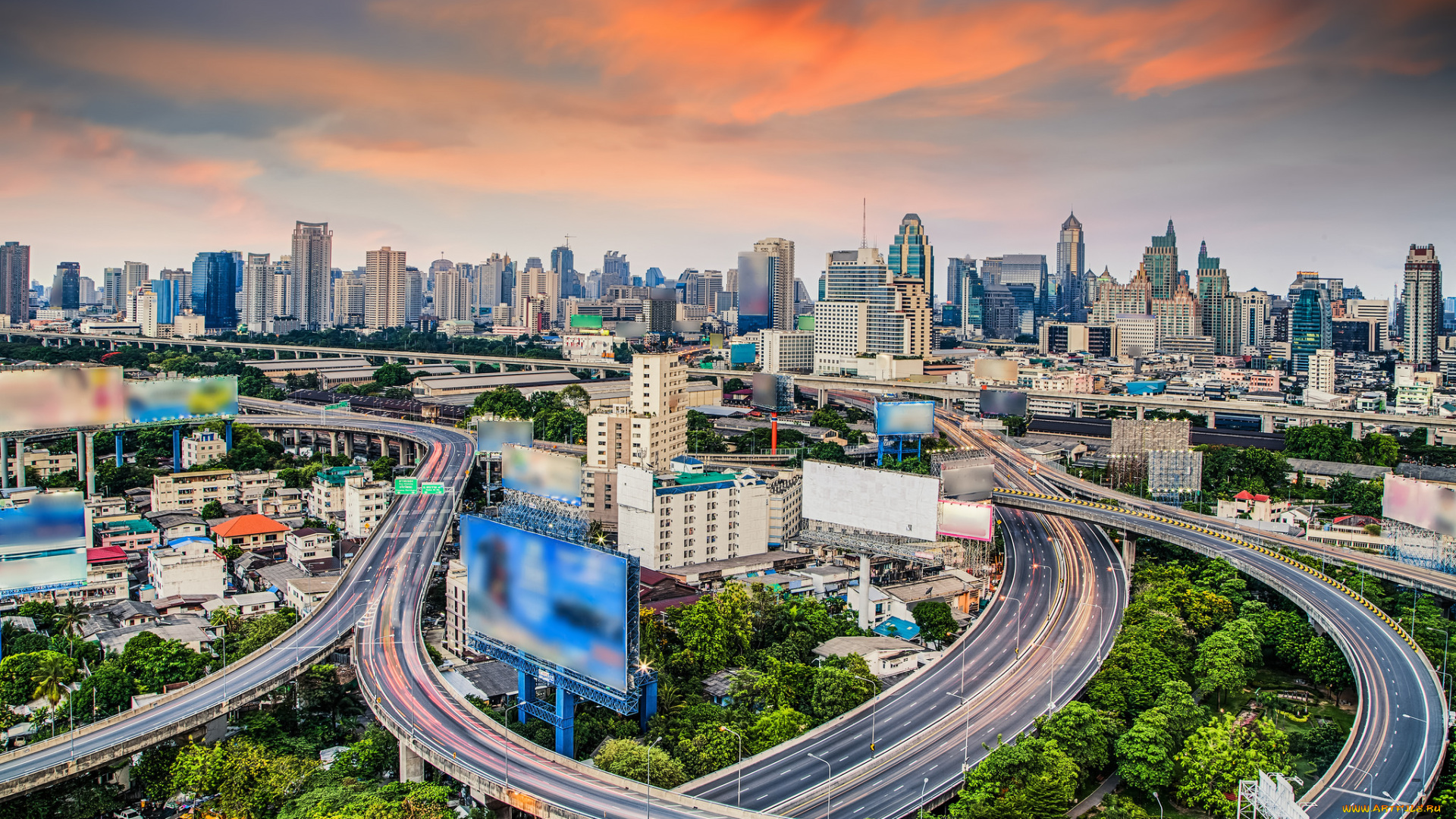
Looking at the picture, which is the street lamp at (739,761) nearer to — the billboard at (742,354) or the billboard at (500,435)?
the billboard at (500,435)

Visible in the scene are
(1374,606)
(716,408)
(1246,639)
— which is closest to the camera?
(1246,639)

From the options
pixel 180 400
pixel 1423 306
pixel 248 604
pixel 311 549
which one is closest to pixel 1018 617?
pixel 248 604

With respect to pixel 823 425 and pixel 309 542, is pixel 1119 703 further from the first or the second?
pixel 823 425

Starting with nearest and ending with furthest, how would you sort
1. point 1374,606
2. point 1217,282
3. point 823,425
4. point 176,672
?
point 176,672, point 1374,606, point 823,425, point 1217,282

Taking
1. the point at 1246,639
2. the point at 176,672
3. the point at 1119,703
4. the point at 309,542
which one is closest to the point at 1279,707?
the point at 1246,639

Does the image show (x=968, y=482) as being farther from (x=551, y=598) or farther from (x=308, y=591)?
(x=308, y=591)
